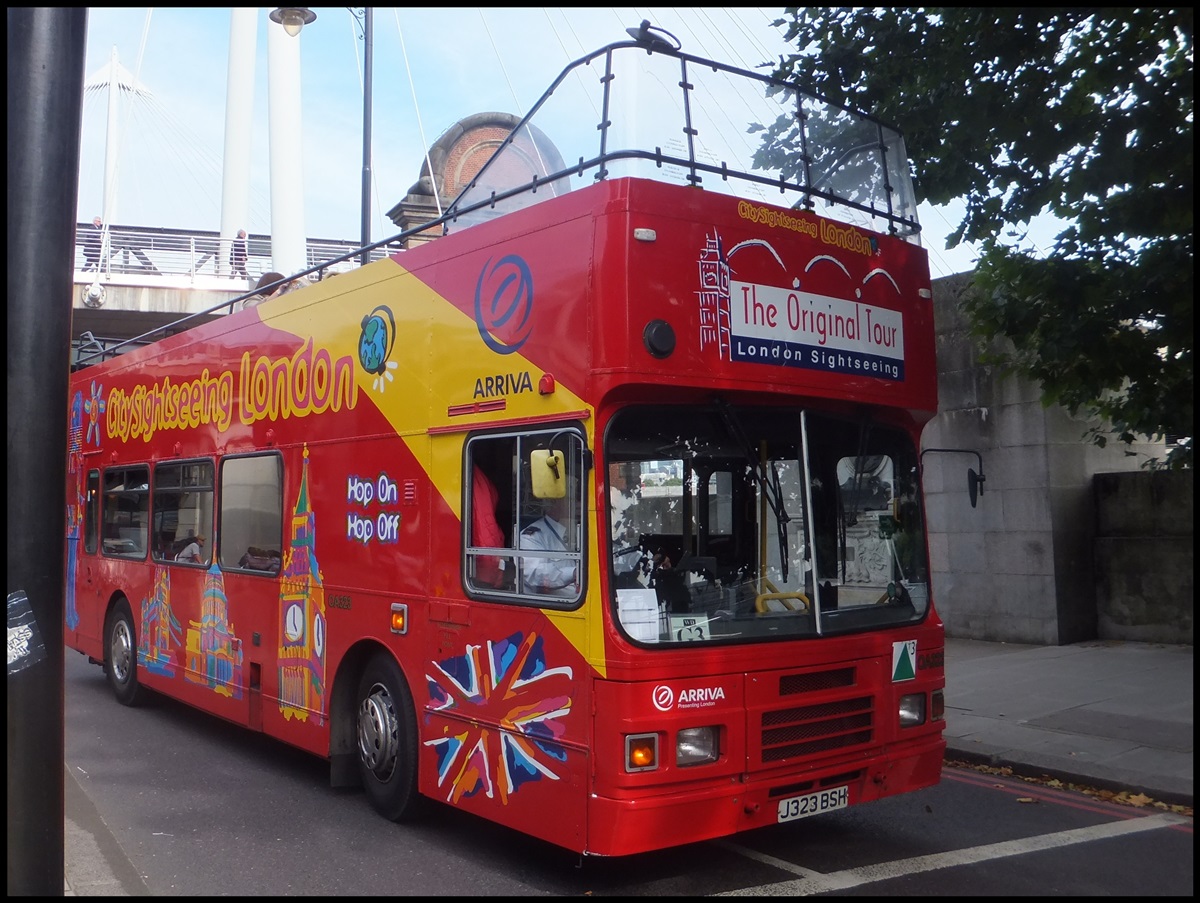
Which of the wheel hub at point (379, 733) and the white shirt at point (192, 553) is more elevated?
the white shirt at point (192, 553)

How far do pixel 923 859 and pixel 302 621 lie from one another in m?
4.36

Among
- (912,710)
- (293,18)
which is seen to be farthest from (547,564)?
(293,18)

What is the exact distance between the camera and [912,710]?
6266mm

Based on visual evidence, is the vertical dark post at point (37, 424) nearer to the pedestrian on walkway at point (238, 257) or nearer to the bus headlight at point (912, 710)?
the bus headlight at point (912, 710)

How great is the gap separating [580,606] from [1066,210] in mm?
5238

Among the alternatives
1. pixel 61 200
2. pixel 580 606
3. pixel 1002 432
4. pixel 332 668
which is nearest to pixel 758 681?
pixel 580 606

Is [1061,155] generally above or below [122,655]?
above

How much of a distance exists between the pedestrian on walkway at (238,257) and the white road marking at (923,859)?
2834 cm

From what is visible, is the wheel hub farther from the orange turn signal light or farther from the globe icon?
the globe icon

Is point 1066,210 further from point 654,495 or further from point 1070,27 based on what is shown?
point 654,495

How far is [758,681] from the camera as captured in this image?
5.47 metres

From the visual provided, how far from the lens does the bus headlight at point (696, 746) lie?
17.1 ft

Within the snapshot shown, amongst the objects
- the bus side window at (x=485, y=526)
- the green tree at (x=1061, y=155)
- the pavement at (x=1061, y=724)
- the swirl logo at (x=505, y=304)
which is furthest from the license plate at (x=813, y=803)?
the green tree at (x=1061, y=155)

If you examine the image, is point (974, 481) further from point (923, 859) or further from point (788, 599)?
point (923, 859)
